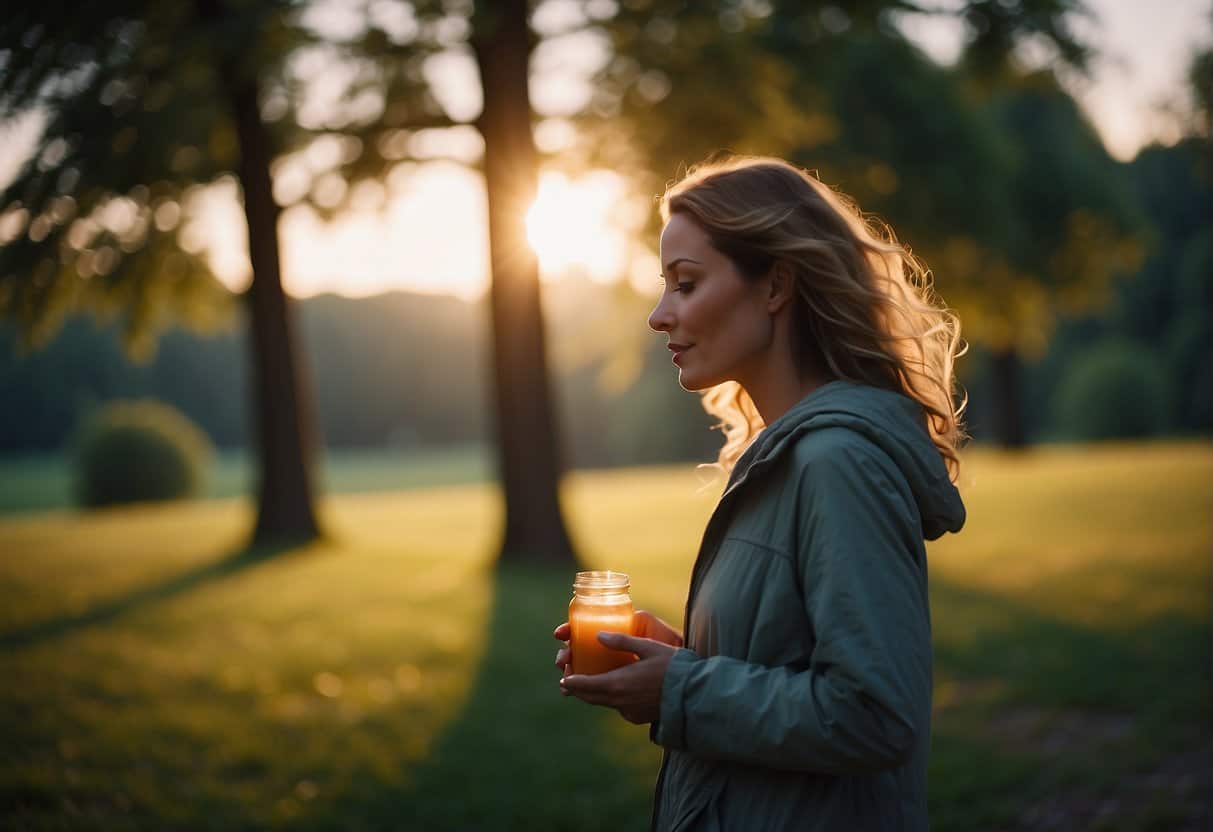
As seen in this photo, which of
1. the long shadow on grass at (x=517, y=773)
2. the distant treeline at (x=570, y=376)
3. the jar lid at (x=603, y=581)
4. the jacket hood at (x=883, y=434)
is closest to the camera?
the jacket hood at (x=883, y=434)

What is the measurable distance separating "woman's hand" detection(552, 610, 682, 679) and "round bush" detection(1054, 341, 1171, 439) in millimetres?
48301

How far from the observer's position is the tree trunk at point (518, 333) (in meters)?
10.4

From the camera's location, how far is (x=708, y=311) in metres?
1.96

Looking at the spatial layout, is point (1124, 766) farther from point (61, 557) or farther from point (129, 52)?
point (61, 557)

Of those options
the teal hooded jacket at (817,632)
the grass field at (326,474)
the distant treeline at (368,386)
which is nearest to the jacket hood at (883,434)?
the teal hooded jacket at (817,632)

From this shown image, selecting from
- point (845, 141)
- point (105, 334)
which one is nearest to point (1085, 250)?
point (845, 141)

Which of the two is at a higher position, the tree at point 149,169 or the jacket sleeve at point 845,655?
the tree at point 149,169

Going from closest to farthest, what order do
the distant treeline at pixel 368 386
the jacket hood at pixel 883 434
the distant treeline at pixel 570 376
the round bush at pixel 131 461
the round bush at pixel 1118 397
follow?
the jacket hood at pixel 883 434
the round bush at pixel 131 461
the round bush at pixel 1118 397
the distant treeline at pixel 570 376
the distant treeline at pixel 368 386

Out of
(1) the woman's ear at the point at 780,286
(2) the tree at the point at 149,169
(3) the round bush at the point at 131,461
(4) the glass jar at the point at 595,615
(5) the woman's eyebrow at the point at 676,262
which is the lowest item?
(3) the round bush at the point at 131,461

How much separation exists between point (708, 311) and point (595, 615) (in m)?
0.72

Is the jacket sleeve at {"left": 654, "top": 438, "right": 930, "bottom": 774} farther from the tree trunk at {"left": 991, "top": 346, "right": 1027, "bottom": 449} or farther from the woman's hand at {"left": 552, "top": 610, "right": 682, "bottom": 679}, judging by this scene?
the tree trunk at {"left": 991, "top": 346, "right": 1027, "bottom": 449}

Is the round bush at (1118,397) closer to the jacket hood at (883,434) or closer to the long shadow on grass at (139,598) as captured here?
the long shadow on grass at (139,598)

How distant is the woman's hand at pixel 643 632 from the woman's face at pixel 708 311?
0.60 m

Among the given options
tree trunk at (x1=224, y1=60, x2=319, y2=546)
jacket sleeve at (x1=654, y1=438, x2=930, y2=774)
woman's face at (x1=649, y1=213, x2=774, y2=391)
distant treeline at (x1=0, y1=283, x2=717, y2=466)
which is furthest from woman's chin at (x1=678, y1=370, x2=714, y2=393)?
distant treeline at (x1=0, y1=283, x2=717, y2=466)
